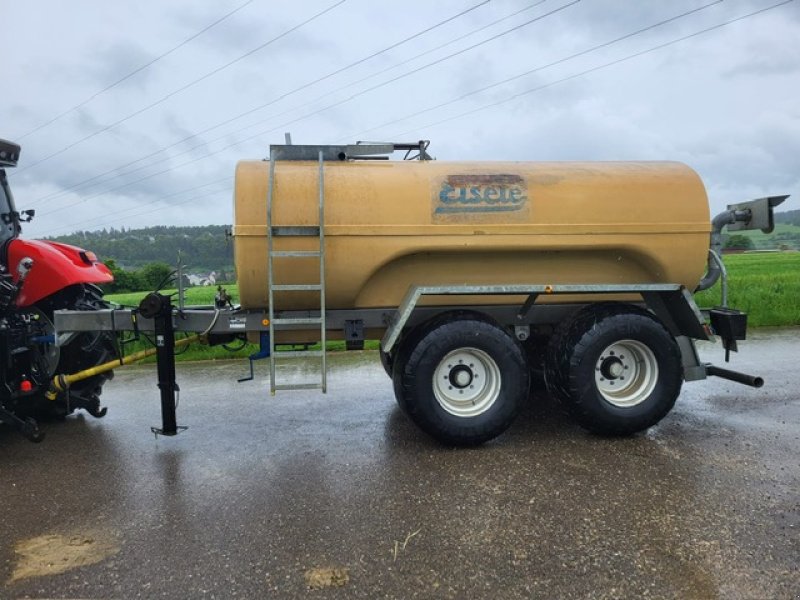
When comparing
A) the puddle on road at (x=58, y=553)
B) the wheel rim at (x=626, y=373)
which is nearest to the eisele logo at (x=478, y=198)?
the wheel rim at (x=626, y=373)

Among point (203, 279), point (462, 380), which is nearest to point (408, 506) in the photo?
point (462, 380)

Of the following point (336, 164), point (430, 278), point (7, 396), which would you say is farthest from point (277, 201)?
point (7, 396)

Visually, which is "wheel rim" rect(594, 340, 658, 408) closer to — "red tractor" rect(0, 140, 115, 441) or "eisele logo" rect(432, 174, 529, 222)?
"eisele logo" rect(432, 174, 529, 222)

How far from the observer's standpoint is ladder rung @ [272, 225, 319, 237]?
4.65 meters

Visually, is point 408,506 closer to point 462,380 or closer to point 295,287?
point 462,380

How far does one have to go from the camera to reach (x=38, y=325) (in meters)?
5.46

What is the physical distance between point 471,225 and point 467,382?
4.17 ft

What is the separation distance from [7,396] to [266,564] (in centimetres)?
335

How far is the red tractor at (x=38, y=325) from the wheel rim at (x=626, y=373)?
4608mm

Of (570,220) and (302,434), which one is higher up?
(570,220)

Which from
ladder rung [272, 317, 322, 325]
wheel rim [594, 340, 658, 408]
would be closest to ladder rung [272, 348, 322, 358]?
ladder rung [272, 317, 322, 325]

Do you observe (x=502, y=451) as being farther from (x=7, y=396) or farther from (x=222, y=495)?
(x=7, y=396)

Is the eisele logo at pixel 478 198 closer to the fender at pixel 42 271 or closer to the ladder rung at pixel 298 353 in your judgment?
the ladder rung at pixel 298 353

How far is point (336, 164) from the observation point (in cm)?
493
